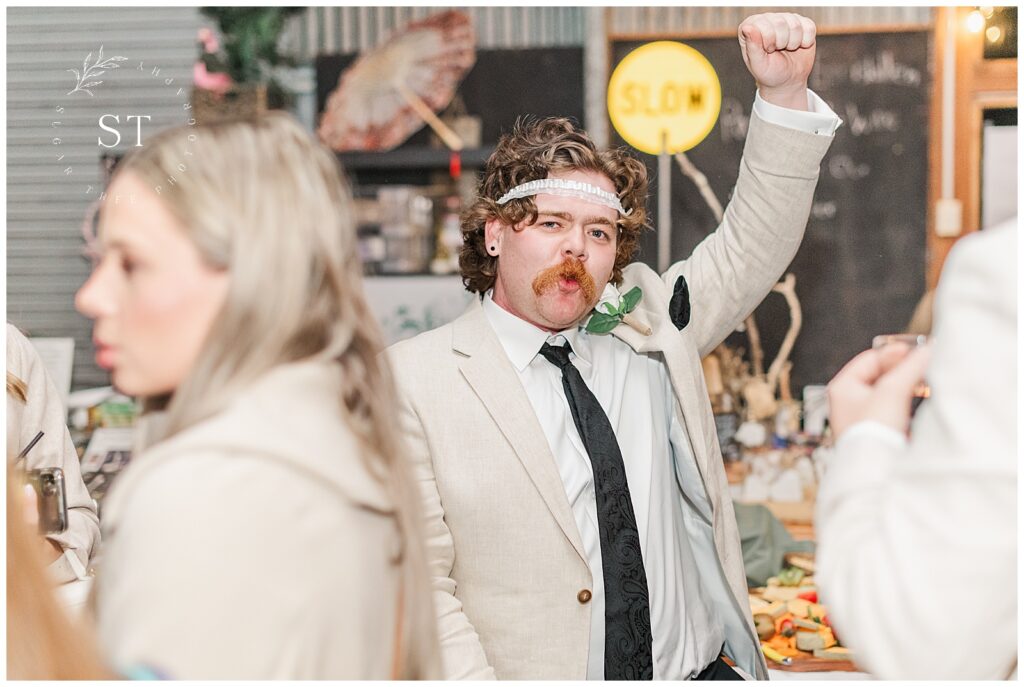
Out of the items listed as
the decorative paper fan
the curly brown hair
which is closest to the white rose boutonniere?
the curly brown hair

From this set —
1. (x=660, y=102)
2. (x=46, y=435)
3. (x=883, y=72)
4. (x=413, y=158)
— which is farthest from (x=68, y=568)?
(x=883, y=72)

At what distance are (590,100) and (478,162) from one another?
0.46m

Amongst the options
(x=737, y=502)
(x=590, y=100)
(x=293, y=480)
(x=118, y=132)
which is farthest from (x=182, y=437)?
(x=590, y=100)

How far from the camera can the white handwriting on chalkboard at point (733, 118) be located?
11.9 ft

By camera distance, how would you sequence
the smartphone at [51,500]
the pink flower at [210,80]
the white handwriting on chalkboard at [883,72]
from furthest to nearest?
the white handwriting on chalkboard at [883,72], the pink flower at [210,80], the smartphone at [51,500]

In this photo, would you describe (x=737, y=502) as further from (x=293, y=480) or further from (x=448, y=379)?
(x=293, y=480)

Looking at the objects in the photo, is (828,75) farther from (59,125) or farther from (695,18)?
(59,125)

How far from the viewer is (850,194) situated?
Result: 144 inches

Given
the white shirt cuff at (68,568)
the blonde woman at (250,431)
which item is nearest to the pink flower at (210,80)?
the white shirt cuff at (68,568)

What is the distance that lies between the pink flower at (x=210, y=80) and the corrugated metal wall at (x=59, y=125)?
0.73 ft

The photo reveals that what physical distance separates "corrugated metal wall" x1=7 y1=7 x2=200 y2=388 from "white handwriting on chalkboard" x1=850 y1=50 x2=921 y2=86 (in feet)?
7.61

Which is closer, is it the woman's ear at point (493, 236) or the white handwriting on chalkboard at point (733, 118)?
the woman's ear at point (493, 236)

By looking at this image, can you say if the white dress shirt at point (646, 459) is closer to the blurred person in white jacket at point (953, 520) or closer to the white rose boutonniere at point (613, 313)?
the white rose boutonniere at point (613, 313)

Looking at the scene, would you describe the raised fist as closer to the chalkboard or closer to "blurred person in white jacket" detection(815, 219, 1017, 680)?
"blurred person in white jacket" detection(815, 219, 1017, 680)
